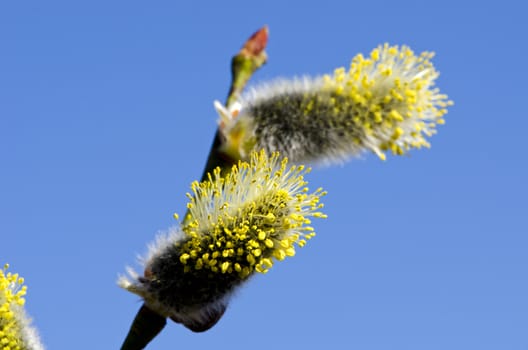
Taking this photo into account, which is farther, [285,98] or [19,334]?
[285,98]

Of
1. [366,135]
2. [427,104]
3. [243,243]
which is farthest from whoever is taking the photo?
[427,104]

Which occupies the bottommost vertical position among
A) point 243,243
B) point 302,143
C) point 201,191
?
point 243,243

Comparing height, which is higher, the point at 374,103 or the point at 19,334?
the point at 374,103

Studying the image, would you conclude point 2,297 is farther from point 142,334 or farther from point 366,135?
point 366,135

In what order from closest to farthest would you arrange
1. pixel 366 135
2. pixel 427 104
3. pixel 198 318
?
pixel 198 318
pixel 366 135
pixel 427 104

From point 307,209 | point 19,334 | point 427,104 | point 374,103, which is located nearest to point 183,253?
point 307,209

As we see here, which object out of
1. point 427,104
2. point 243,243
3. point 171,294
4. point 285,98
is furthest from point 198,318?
point 427,104

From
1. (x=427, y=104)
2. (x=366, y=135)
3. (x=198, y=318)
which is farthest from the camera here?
(x=427, y=104)

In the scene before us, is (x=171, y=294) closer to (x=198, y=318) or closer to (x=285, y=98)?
(x=198, y=318)

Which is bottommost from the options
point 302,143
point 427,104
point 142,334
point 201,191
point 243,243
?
point 142,334
